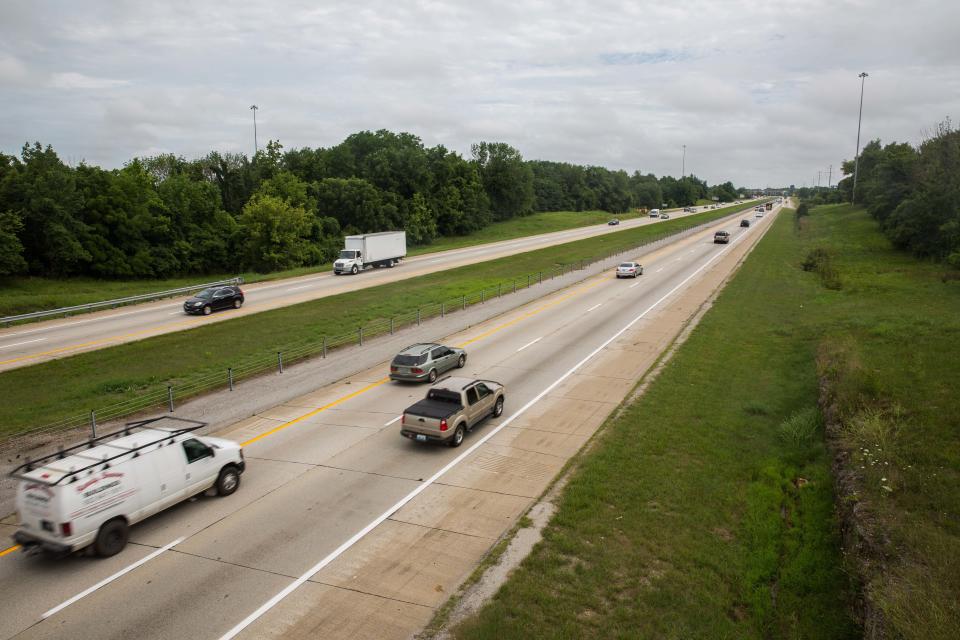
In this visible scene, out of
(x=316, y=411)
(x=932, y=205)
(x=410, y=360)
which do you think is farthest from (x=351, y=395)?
(x=932, y=205)

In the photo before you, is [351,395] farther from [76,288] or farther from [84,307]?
[76,288]

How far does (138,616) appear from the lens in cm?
943

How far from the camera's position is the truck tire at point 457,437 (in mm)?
16281

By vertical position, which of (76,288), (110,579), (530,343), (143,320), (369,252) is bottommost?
(110,579)

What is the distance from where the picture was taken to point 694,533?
11562 mm

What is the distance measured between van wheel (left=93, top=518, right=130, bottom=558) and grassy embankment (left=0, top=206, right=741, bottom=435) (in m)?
9.13

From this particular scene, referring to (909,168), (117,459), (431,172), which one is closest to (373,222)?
(431,172)

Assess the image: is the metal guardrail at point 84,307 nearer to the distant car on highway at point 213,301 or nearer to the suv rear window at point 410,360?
the distant car on highway at point 213,301

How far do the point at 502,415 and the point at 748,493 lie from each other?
7724mm

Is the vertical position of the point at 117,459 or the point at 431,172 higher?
the point at 431,172

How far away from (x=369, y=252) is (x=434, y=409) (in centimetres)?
4087

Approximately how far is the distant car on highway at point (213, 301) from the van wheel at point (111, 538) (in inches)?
1051

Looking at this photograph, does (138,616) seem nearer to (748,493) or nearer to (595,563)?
(595,563)

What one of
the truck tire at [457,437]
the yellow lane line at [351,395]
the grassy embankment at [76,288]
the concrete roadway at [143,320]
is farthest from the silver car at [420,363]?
the grassy embankment at [76,288]
